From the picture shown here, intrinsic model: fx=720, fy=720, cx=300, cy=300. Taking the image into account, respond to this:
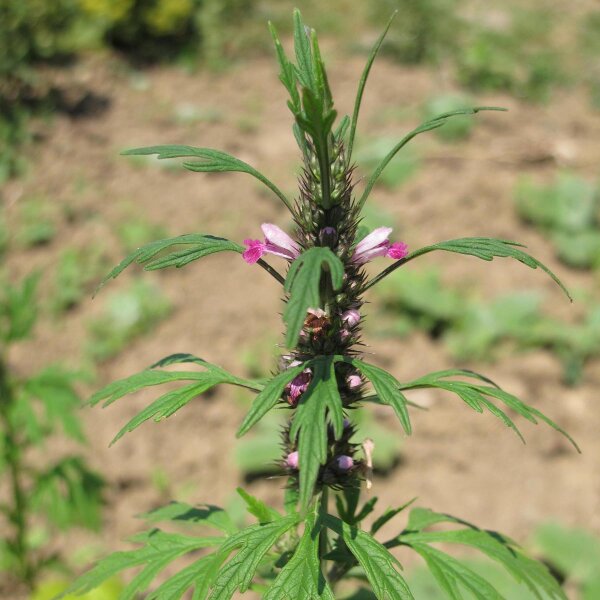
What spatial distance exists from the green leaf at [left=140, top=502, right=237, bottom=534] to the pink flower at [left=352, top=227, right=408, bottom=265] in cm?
65

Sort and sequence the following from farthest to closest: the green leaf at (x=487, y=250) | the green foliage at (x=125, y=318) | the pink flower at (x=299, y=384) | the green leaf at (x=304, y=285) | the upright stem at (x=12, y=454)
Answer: the green foliage at (x=125, y=318)
the upright stem at (x=12, y=454)
the pink flower at (x=299, y=384)
the green leaf at (x=487, y=250)
the green leaf at (x=304, y=285)

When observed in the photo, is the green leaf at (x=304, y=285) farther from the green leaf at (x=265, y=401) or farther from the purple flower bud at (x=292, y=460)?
the purple flower bud at (x=292, y=460)

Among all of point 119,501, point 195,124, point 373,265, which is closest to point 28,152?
point 195,124

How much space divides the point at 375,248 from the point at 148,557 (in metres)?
0.78

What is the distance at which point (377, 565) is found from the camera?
1.20 m

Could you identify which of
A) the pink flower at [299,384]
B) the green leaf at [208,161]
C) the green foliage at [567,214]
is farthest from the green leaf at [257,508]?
the green foliage at [567,214]

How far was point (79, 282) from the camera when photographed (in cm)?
489

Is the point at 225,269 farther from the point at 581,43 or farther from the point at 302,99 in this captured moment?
the point at 581,43

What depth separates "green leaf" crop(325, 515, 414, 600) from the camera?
45.8 inches

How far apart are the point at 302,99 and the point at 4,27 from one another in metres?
6.71

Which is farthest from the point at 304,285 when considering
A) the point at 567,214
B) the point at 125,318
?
the point at 567,214

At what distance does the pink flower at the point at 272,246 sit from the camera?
4.22ft

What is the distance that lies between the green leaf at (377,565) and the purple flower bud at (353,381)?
25cm

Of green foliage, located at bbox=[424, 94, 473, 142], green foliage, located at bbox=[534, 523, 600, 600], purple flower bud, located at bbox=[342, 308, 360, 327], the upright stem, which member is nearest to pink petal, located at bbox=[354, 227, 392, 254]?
purple flower bud, located at bbox=[342, 308, 360, 327]
